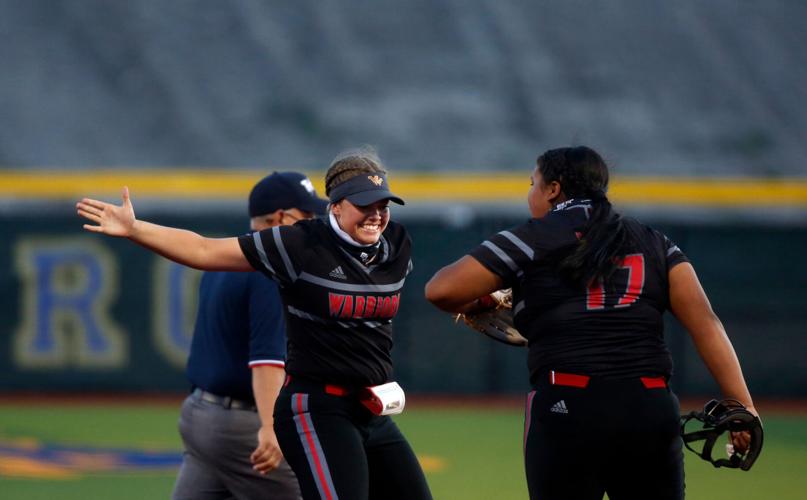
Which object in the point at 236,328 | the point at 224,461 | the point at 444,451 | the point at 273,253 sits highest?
the point at 273,253

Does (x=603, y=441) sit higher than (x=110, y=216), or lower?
lower

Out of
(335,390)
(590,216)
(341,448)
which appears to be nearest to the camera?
(590,216)

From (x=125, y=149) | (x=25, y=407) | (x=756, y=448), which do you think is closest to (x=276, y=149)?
(x=125, y=149)

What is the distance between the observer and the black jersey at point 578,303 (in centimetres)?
388

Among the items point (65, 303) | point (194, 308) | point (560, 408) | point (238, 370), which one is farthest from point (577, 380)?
point (65, 303)

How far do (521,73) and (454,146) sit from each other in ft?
5.93

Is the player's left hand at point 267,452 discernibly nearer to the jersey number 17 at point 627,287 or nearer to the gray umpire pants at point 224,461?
the gray umpire pants at point 224,461

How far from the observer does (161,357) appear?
42.2 feet

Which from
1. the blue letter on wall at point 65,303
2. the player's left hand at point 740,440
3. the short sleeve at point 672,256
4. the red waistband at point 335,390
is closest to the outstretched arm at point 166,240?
the red waistband at point 335,390

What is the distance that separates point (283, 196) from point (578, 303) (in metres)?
1.55

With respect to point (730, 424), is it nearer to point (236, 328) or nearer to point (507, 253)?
point (507, 253)

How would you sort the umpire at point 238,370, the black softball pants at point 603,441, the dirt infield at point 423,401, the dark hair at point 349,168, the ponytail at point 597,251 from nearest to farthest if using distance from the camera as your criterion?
the black softball pants at point 603,441 < the ponytail at point 597,251 < the dark hair at point 349,168 < the umpire at point 238,370 < the dirt infield at point 423,401

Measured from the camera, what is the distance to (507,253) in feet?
12.9

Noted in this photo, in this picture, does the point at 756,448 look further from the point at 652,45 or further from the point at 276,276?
the point at 652,45
